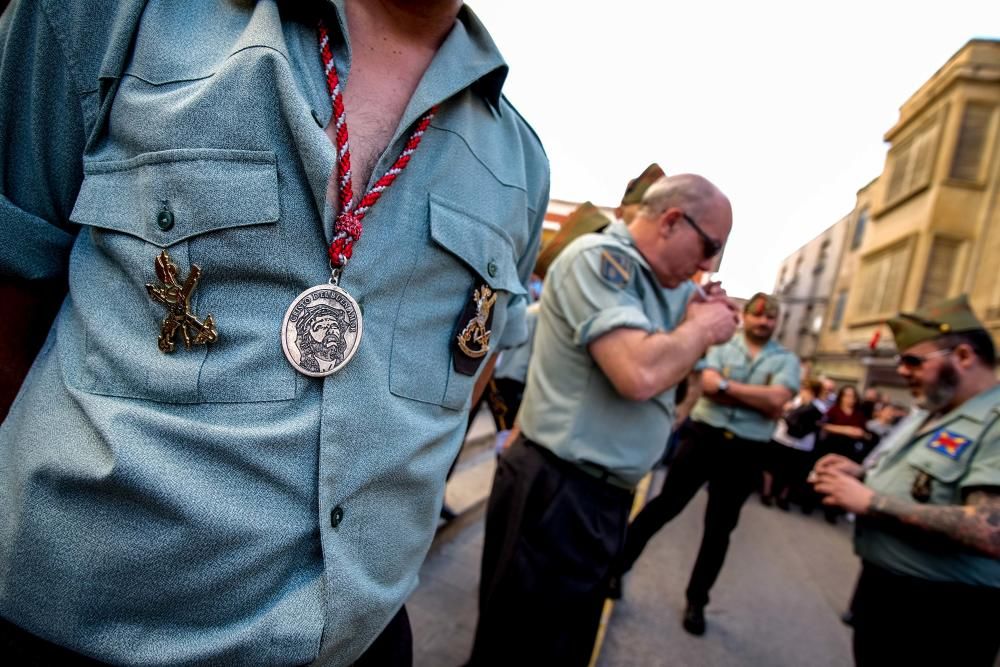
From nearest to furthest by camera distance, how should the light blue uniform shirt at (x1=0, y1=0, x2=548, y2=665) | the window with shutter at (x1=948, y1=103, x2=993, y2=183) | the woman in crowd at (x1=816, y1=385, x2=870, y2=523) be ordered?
the light blue uniform shirt at (x1=0, y1=0, x2=548, y2=665) < the woman in crowd at (x1=816, y1=385, x2=870, y2=523) < the window with shutter at (x1=948, y1=103, x2=993, y2=183)

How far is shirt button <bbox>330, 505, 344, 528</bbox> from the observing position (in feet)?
2.51

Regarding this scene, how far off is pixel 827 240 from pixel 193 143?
28648 millimetres

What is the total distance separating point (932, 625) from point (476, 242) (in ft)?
7.90

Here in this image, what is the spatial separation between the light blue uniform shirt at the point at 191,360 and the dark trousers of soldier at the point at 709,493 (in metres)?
3.04

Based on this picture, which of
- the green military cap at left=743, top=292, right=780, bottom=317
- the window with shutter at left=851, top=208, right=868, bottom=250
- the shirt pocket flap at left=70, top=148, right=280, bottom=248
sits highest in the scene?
the window with shutter at left=851, top=208, right=868, bottom=250

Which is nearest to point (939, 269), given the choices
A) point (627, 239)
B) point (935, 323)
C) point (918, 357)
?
point (935, 323)

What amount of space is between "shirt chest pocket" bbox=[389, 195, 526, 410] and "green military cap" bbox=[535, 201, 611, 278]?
1.74 m

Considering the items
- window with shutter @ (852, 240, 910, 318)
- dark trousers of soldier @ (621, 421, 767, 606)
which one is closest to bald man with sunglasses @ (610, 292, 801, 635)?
dark trousers of soldier @ (621, 421, 767, 606)

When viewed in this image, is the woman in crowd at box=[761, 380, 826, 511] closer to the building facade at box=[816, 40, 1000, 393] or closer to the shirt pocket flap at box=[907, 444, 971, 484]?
the shirt pocket flap at box=[907, 444, 971, 484]

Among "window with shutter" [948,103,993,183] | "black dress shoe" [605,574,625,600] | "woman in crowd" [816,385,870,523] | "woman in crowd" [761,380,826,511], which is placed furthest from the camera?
"window with shutter" [948,103,993,183]

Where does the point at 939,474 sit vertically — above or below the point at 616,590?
above

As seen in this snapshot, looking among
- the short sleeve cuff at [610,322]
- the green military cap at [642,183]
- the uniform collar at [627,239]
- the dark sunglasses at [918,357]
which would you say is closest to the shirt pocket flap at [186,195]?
the short sleeve cuff at [610,322]

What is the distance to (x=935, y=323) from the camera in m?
2.61

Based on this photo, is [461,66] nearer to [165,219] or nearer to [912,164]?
[165,219]
